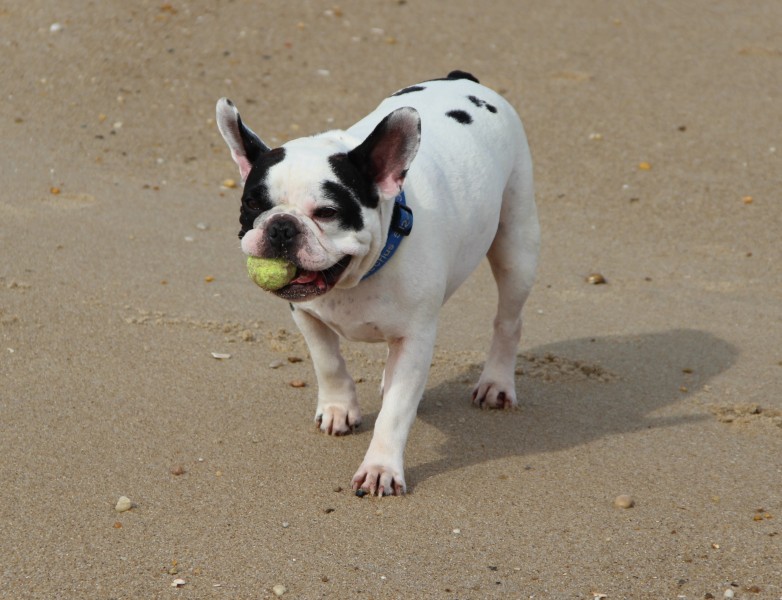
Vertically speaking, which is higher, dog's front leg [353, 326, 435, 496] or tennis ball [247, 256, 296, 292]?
tennis ball [247, 256, 296, 292]

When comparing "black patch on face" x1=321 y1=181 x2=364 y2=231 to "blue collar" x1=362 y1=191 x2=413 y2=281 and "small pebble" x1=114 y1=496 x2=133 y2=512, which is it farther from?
"small pebble" x1=114 y1=496 x2=133 y2=512

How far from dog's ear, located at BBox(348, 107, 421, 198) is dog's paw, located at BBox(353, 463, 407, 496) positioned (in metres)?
1.24

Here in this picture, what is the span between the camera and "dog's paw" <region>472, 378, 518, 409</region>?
6.27 metres

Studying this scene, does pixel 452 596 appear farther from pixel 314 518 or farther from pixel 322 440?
pixel 322 440

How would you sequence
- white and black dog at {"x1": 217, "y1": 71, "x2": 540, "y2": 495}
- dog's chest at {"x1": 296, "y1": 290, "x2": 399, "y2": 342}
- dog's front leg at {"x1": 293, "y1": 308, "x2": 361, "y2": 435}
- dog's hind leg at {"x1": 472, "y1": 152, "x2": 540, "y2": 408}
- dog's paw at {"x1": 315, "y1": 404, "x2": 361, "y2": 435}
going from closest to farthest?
white and black dog at {"x1": 217, "y1": 71, "x2": 540, "y2": 495}
dog's chest at {"x1": 296, "y1": 290, "x2": 399, "y2": 342}
dog's front leg at {"x1": 293, "y1": 308, "x2": 361, "y2": 435}
dog's paw at {"x1": 315, "y1": 404, "x2": 361, "y2": 435}
dog's hind leg at {"x1": 472, "y1": 152, "x2": 540, "y2": 408}

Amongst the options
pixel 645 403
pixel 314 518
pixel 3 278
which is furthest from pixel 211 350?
pixel 645 403

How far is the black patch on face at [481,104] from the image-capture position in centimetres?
599

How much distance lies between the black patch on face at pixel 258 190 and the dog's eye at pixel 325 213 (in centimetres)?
19

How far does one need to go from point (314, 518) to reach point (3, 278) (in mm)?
3356

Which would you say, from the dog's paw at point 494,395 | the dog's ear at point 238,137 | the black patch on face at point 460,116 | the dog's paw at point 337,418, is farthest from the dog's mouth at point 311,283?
the dog's paw at point 494,395

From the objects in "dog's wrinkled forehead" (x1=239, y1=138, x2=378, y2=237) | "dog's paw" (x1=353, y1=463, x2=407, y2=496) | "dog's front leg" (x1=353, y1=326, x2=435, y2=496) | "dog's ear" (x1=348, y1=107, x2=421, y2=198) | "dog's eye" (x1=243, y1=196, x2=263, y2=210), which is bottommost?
"dog's paw" (x1=353, y1=463, x2=407, y2=496)

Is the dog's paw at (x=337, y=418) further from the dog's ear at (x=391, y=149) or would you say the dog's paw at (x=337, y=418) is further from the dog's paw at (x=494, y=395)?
the dog's ear at (x=391, y=149)

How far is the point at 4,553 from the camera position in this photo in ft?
14.7

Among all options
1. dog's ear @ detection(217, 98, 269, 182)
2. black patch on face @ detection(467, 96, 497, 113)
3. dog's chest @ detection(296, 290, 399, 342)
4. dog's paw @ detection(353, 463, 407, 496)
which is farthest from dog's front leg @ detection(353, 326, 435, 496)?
black patch on face @ detection(467, 96, 497, 113)
